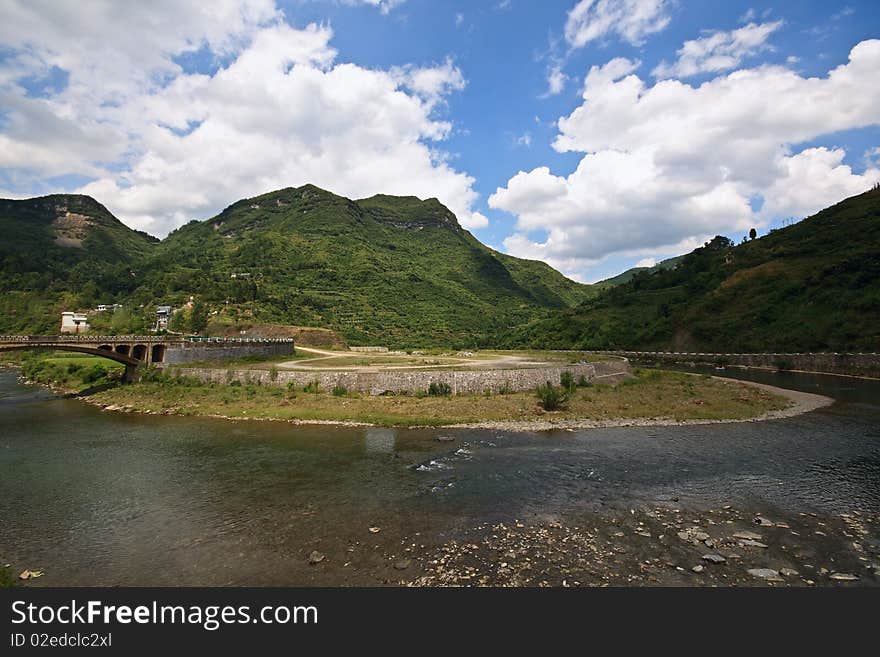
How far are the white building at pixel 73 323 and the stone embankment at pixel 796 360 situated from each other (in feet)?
422

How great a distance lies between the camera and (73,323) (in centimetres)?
10031

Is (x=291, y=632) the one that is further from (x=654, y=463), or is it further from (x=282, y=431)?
(x=282, y=431)

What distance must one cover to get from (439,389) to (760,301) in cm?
9351

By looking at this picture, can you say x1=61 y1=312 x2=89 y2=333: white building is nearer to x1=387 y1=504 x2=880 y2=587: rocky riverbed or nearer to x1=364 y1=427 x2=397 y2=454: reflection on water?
x1=364 y1=427 x2=397 y2=454: reflection on water

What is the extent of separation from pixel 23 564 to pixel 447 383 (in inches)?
1255

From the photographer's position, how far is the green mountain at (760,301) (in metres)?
80.6

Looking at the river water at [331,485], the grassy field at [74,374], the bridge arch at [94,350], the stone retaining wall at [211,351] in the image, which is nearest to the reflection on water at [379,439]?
the river water at [331,485]

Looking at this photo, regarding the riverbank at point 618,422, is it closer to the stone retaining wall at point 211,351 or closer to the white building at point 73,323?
the stone retaining wall at point 211,351

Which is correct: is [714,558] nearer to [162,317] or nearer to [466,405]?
[466,405]

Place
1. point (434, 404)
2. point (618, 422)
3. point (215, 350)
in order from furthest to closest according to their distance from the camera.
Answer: point (215, 350) < point (434, 404) < point (618, 422)

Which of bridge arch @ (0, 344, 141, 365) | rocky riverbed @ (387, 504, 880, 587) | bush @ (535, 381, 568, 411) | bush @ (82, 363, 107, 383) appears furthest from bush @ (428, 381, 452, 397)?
bush @ (82, 363, 107, 383)

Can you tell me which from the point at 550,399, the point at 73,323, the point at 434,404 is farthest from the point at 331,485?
the point at 73,323

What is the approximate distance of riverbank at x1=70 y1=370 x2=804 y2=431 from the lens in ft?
115

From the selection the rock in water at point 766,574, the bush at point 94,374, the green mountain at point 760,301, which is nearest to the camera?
the rock in water at point 766,574
